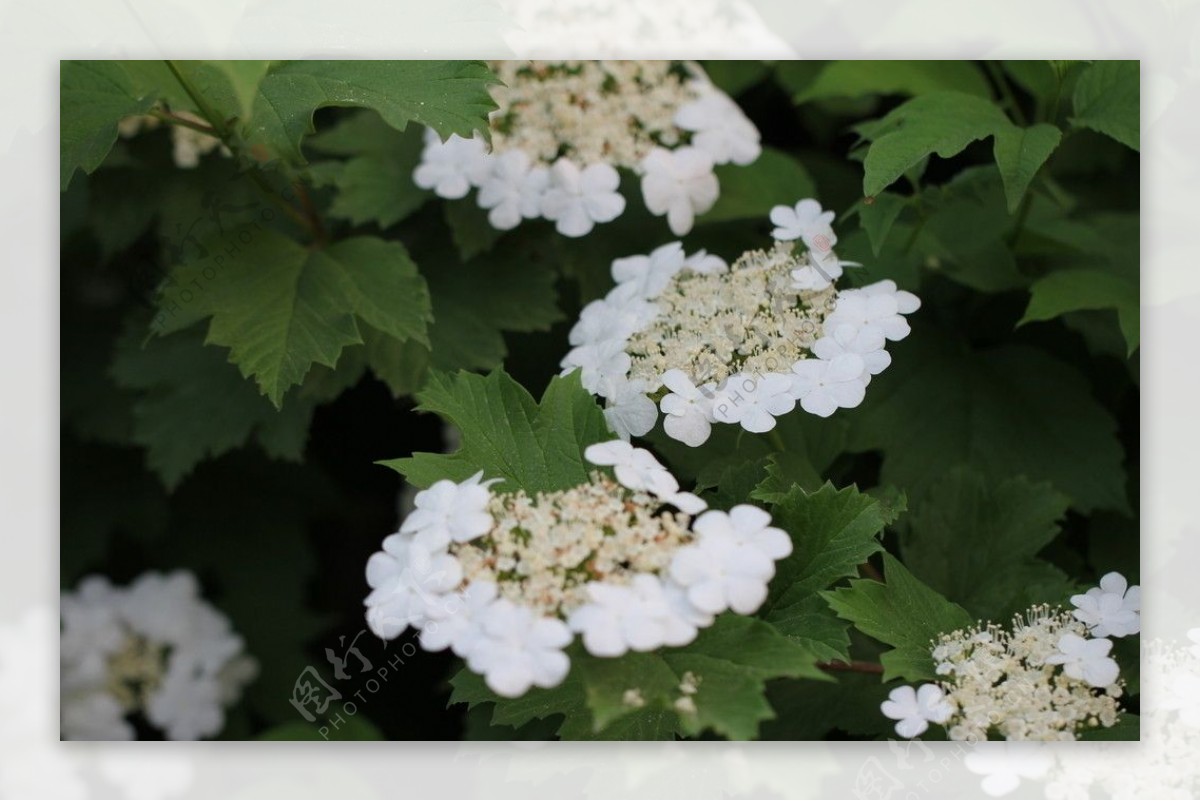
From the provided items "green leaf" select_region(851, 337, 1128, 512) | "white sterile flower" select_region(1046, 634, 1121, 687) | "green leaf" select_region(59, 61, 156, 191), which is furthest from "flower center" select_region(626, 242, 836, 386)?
"green leaf" select_region(59, 61, 156, 191)

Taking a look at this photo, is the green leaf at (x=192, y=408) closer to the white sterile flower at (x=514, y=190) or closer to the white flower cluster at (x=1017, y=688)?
the white sterile flower at (x=514, y=190)

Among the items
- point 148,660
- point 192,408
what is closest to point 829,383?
point 192,408

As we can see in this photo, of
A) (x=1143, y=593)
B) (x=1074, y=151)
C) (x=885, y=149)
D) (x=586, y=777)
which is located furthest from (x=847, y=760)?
(x=1074, y=151)

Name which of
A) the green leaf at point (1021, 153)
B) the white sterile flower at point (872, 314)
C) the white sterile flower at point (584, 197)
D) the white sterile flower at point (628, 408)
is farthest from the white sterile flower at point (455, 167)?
the green leaf at point (1021, 153)

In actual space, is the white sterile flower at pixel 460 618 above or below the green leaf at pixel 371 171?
below

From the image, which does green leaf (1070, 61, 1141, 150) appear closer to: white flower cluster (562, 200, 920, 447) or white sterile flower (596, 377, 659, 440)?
white flower cluster (562, 200, 920, 447)

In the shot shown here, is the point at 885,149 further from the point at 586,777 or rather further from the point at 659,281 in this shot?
the point at 586,777
